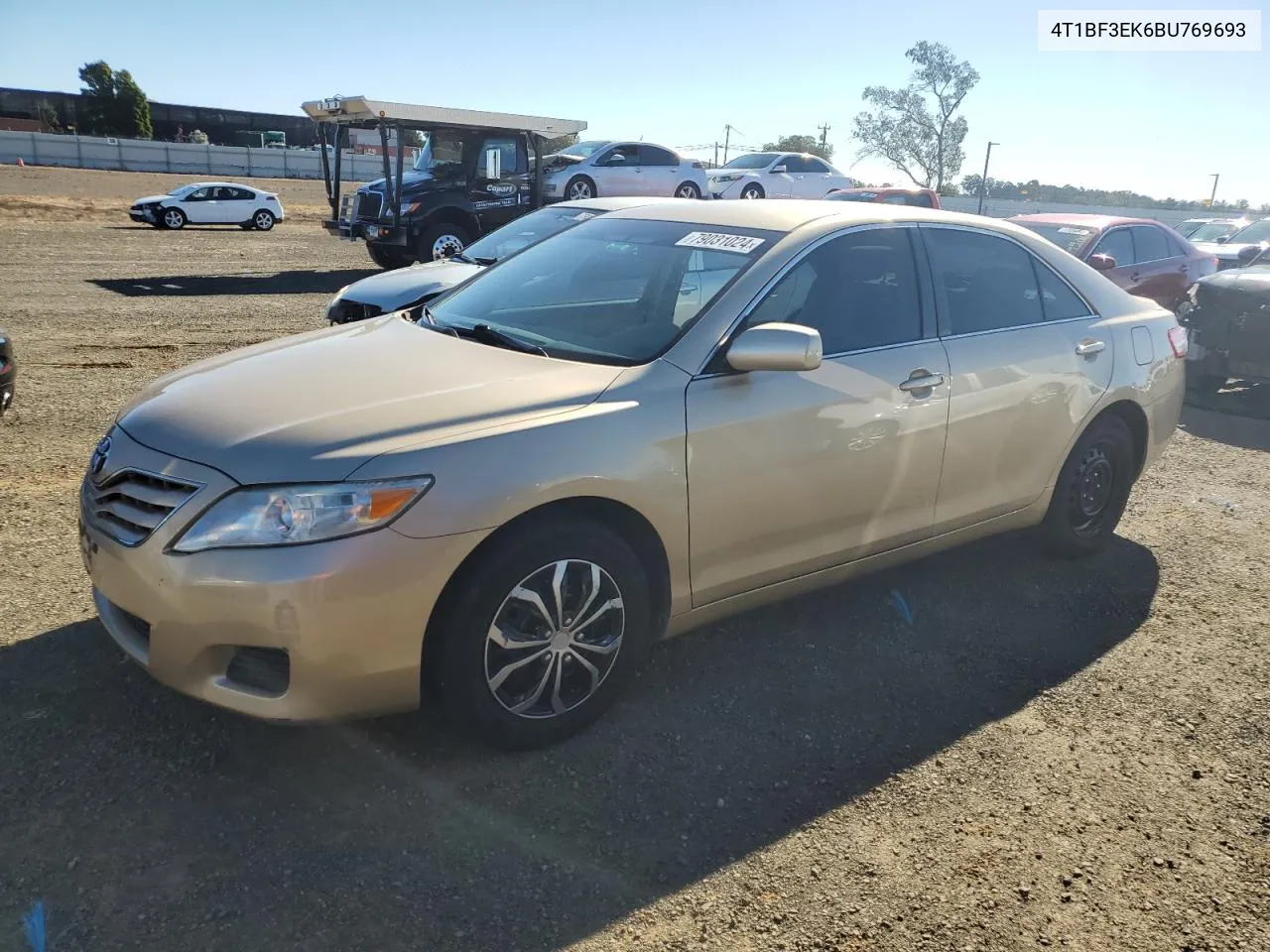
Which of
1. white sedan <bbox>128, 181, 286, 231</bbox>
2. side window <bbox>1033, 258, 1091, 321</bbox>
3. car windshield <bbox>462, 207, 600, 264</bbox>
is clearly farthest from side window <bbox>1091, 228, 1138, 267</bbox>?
white sedan <bbox>128, 181, 286, 231</bbox>

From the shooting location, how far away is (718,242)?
3914 mm

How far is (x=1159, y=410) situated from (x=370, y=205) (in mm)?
13507

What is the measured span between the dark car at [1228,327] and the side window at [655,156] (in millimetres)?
13017

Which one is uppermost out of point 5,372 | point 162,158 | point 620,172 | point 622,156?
point 162,158

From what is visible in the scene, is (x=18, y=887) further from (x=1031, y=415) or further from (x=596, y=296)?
(x=1031, y=415)

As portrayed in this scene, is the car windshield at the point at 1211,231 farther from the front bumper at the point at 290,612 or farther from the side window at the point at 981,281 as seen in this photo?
the front bumper at the point at 290,612

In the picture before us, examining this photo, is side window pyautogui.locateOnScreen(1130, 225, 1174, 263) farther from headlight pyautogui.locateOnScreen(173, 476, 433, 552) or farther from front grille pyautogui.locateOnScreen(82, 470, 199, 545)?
front grille pyautogui.locateOnScreen(82, 470, 199, 545)

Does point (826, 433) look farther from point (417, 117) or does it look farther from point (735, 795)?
point (417, 117)

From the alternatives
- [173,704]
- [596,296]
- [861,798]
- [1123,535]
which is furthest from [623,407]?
[1123,535]

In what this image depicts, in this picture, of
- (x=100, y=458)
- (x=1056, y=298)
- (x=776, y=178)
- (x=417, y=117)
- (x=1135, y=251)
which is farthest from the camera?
(x=776, y=178)

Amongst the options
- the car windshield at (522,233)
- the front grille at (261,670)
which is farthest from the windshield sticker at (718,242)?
the car windshield at (522,233)

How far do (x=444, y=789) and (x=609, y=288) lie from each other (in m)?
2.05

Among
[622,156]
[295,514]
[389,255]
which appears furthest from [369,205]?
[295,514]

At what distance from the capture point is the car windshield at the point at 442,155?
15758 mm
